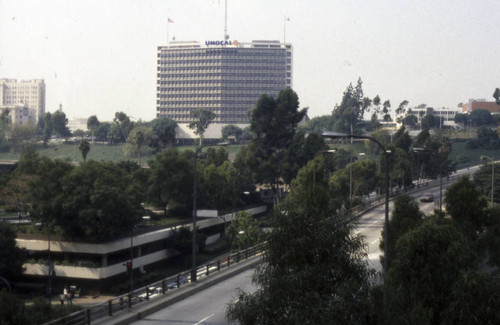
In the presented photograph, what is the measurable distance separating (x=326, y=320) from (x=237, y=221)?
66302 mm

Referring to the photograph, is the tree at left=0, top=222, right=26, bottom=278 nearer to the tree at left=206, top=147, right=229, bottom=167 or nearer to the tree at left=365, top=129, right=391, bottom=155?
the tree at left=206, top=147, right=229, bottom=167

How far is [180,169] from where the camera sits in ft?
270

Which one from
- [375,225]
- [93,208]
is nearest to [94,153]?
[375,225]

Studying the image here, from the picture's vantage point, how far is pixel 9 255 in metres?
56.9

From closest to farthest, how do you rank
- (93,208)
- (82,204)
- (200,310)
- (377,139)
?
(200,310)
(93,208)
(82,204)
(377,139)

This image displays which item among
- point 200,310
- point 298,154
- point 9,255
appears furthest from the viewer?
point 298,154

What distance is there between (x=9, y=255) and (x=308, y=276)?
4689 centimetres

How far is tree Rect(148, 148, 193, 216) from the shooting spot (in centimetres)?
8131

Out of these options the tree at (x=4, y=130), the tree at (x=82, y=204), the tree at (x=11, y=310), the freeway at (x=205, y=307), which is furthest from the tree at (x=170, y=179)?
the tree at (x=4, y=130)

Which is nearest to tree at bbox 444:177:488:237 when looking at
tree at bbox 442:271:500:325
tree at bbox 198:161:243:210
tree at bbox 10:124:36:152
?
tree at bbox 442:271:500:325

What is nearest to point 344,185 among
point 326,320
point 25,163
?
point 25,163

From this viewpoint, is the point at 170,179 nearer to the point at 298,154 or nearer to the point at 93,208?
the point at 93,208

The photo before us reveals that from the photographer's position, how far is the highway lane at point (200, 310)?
29344 millimetres

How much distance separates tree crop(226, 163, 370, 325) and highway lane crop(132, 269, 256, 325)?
10353mm
